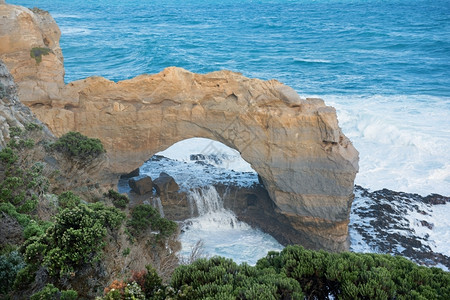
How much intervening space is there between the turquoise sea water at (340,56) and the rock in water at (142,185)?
488 inches

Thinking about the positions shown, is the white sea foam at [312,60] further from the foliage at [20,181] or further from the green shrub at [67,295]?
the green shrub at [67,295]

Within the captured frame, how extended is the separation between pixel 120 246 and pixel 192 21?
69900mm

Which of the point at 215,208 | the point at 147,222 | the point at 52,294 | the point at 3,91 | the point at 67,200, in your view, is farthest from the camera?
the point at 215,208

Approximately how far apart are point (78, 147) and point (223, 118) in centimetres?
604

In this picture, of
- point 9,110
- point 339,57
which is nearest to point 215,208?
point 9,110

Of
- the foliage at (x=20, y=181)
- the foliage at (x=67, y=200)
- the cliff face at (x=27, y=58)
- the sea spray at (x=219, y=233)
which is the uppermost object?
the cliff face at (x=27, y=58)

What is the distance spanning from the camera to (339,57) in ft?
172

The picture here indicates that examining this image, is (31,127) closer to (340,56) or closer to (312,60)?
(312,60)

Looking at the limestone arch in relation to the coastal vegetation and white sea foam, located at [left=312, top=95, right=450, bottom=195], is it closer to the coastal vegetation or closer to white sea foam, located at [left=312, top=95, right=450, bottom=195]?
white sea foam, located at [left=312, top=95, right=450, bottom=195]

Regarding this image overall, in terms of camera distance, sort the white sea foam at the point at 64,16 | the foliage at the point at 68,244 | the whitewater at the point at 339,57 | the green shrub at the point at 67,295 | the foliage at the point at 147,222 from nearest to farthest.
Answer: the green shrub at the point at 67,295 → the foliage at the point at 68,244 → the foliage at the point at 147,222 → the whitewater at the point at 339,57 → the white sea foam at the point at 64,16

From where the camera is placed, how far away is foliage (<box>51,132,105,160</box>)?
1611 centimetres

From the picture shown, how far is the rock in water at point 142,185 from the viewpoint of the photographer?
839 inches

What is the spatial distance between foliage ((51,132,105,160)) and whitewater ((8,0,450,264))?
8.70m

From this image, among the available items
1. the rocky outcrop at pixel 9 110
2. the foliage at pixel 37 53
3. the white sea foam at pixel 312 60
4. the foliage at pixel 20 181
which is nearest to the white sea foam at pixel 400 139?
the white sea foam at pixel 312 60
